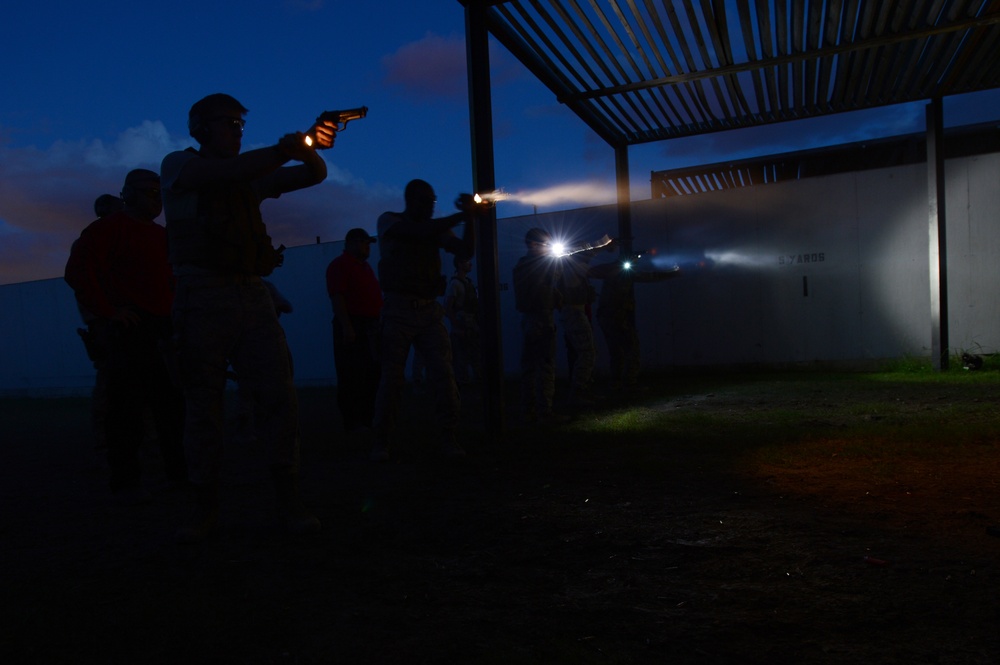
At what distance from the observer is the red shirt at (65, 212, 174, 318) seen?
3.83 m

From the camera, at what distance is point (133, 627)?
204 cm

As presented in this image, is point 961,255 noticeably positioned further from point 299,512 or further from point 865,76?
point 299,512

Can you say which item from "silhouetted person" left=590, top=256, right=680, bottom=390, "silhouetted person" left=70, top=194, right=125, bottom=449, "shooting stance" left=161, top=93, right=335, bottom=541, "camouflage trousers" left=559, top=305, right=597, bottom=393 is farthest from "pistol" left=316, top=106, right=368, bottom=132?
"silhouetted person" left=590, top=256, right=680, bottom=390

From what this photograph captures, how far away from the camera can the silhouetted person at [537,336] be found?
249 inches

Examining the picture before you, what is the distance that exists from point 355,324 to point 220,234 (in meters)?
3.51

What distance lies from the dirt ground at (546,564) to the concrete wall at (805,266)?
21.4ft

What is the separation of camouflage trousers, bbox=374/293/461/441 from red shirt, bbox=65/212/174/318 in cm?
138

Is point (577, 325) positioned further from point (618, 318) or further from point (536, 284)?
point (618, 318)

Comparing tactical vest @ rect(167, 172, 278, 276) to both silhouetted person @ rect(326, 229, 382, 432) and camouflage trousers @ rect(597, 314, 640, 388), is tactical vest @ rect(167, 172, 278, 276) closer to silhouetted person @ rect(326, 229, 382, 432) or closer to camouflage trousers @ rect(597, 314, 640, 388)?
silhouetted person @ rect(326, 229, 382, 432)

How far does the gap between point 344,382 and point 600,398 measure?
3.10 metres

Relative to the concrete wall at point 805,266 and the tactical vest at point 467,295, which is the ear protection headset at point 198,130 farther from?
the concrete wall at point 805,266

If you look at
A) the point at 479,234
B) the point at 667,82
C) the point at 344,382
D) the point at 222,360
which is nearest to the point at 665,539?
the point at 222,360

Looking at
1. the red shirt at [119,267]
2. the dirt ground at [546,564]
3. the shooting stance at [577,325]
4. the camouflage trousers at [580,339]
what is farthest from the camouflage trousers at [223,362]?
the camouflage trousers at [580,339]

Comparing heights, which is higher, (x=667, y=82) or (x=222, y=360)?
(x=667, y=82)
